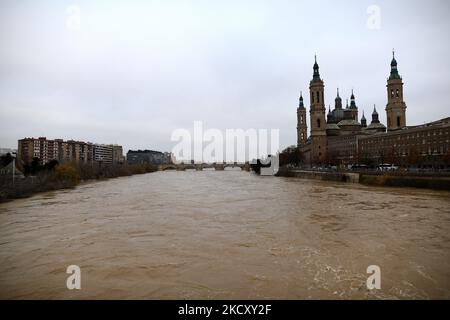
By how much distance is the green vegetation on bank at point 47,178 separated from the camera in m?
24.6

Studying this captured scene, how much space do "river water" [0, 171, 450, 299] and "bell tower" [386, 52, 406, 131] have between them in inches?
2500

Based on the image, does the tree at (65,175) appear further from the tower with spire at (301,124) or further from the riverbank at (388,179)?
the tower with spire at (301,124)

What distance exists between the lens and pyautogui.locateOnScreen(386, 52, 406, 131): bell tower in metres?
70.8

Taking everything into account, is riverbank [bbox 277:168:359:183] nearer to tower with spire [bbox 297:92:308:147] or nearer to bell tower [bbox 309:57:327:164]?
bell tower [bbox 309:57:327:164]

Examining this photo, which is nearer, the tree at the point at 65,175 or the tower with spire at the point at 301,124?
the tree at the point at 65,175

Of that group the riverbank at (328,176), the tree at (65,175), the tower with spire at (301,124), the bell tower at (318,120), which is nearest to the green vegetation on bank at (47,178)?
the tree at (65,175)

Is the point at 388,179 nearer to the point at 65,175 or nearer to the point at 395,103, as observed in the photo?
the point at 65,175

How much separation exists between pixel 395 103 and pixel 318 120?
1942 centimetres

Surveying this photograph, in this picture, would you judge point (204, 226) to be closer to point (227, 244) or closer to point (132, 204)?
point (227, 244)

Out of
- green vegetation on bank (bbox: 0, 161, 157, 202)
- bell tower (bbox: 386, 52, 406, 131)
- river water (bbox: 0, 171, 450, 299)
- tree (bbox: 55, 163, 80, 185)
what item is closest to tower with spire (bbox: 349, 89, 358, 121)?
bell tower (bbox: 386, 52, 406, 131)

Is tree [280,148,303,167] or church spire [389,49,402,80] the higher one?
church spire [389,49,402,80]

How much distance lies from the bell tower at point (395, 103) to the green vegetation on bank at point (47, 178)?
211ft

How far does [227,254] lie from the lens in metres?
8.83

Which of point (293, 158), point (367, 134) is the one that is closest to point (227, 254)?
point (293, 158)
